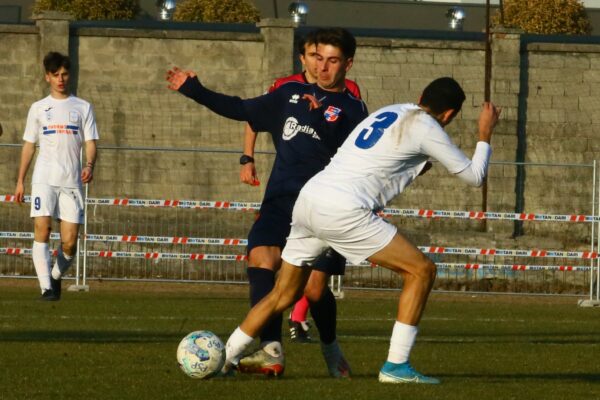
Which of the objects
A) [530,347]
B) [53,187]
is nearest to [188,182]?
[53,187]

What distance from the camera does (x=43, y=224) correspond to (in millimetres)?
A: 14047

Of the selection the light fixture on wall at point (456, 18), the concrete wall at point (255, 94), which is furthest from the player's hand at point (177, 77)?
the light fixture on wall at point (456, 18)

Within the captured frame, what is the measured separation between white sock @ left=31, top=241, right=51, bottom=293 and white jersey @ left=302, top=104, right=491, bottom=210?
6.69m

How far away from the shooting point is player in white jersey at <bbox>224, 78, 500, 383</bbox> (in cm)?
782

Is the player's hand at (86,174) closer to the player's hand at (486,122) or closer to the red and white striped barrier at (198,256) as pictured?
the red and white striped barrier at (198,256)

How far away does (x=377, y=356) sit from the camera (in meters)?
9.92

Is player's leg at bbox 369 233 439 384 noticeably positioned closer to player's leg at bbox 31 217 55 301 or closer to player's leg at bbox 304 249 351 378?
player's leg at bbox 304 249 351 378

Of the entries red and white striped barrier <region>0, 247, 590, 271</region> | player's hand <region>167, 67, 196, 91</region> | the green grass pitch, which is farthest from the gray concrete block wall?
player's hand <region>167, 67, 196, 91</region>

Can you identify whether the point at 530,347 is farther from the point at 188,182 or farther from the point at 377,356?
the point at 188,182

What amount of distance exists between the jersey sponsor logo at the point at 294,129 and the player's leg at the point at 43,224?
5.57m

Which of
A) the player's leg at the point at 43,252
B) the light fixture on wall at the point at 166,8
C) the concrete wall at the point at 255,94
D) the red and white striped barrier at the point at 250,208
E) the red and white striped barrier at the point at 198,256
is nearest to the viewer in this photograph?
the player's leg at the point at 43,252

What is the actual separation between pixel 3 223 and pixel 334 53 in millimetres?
13438

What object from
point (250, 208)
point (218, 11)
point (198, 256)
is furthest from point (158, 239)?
point (218, 11)

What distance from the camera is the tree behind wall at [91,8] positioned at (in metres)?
30.9
